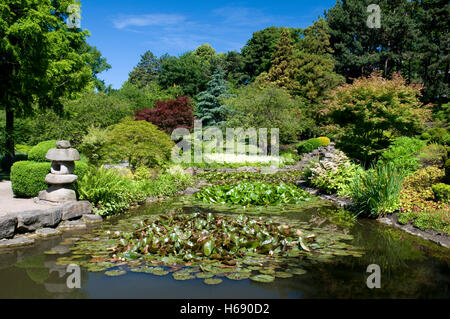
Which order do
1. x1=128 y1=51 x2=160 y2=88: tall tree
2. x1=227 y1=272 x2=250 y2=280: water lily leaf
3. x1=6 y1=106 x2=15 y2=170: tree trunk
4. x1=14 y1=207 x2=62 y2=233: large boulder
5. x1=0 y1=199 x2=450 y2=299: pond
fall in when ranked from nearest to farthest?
x1=0 y1=199 x2=450 y2=299: pond < x1=227 y1=272 x2=250 y2=280: water lily leaf < x1=14 y1=207 x2=62 y2=233: large boulder < x1=6 y1=106 x2=15 y2=170: tree trunk < x1=128 y1=51 x2=160 y2=88: tall tree

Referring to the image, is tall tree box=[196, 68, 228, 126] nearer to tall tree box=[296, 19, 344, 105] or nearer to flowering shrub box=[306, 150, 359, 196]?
tall tree box=[296, 19, 344, 105]

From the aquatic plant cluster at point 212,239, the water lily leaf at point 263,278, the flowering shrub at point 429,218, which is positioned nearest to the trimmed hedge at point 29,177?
the aquatic plant cluster at point 212,239

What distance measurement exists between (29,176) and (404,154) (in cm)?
1017

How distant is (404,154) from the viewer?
31.4ft

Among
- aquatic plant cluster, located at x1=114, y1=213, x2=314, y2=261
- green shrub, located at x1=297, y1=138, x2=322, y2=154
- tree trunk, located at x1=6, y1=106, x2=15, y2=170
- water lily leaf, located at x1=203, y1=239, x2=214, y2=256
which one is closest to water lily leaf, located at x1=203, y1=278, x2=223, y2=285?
aquatic plant cluster, located at x1=114, y1=213, x2=314, y2=261

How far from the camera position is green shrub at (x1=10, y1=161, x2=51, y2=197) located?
7.32 m

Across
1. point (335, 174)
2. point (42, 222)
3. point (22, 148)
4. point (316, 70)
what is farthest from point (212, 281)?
point (316, 70)

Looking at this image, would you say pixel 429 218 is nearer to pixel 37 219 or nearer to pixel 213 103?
pixel 37 219

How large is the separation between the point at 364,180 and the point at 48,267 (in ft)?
21.1

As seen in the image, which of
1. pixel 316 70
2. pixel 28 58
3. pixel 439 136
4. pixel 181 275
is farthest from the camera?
pixel 316 70

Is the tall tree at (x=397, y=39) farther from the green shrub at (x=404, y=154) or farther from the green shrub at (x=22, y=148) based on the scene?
the green shrub at (x=22, y=148)

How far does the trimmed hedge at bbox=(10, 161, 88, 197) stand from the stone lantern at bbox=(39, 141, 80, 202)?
1.07ft

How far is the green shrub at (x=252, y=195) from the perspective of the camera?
8.66 metres

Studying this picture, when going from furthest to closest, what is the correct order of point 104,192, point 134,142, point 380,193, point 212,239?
point 134,142 < point 104,192 < point 380,193 < point 212,239
